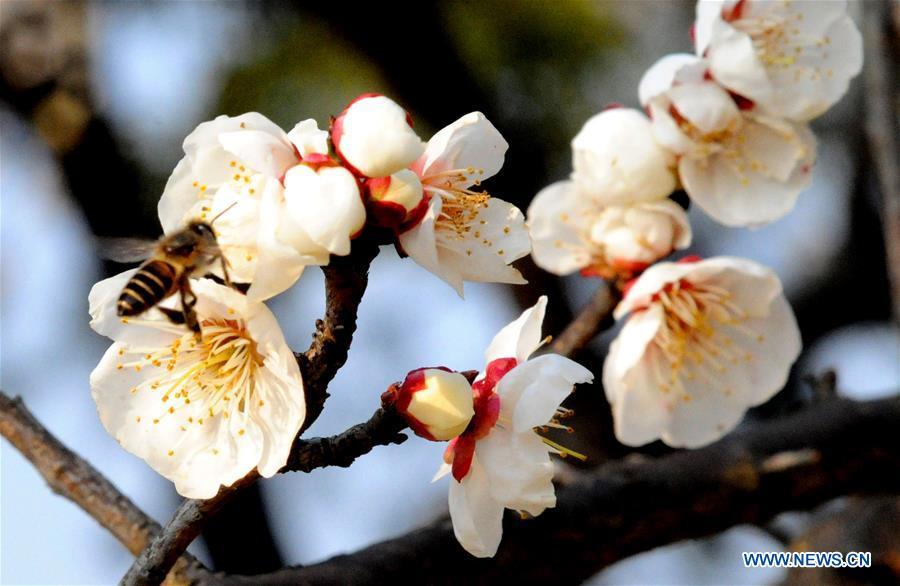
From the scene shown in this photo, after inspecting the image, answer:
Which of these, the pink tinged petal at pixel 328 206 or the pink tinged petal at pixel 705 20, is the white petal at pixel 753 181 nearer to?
the pink tinged petal at pixel 705 20

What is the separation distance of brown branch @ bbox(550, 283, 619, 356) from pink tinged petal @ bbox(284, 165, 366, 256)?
1.09 m

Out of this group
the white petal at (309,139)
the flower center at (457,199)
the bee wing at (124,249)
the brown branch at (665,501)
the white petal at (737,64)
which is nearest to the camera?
the white petal at (309,139)

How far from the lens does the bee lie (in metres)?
1.29

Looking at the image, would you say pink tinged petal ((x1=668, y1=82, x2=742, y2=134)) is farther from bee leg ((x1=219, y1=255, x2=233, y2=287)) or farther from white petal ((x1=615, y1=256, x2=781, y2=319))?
bee leg ((x1=219, y1=255, x2=233, y2=287))

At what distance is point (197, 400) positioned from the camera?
1399 millimetres

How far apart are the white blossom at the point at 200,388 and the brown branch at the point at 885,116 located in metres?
2.02

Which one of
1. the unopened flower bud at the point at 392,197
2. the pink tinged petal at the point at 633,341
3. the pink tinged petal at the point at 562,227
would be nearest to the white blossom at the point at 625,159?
the pink tinged petal at the point at 562,227

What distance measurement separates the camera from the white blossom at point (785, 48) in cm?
203

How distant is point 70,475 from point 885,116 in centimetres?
231

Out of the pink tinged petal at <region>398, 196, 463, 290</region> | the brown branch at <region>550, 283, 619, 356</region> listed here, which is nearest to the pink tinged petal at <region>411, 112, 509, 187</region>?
the pink tinged petal at <region>398, 196, 463, 290</region>

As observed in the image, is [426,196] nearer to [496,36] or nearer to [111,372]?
[111,372]

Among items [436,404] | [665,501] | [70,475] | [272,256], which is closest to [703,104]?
[665,501]

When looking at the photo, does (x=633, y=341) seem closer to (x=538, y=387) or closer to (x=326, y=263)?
(x=538, y=387)

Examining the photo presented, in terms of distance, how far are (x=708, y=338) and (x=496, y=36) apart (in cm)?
211
